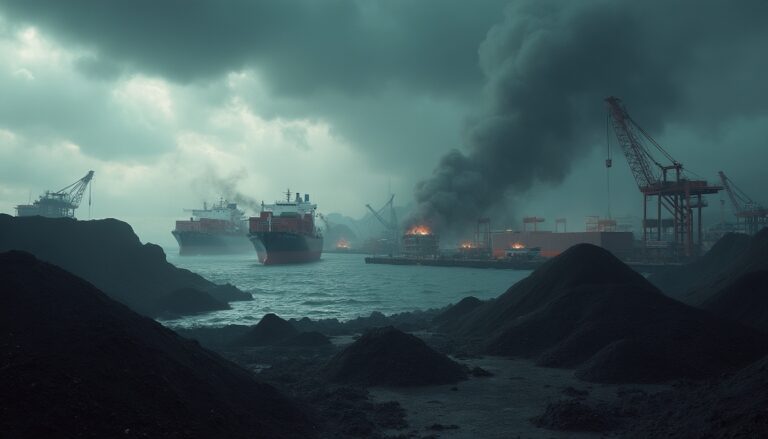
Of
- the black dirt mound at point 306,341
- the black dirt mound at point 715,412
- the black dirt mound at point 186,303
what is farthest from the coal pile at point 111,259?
the black dirt mound at point 715,412

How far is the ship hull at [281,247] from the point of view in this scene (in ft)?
360

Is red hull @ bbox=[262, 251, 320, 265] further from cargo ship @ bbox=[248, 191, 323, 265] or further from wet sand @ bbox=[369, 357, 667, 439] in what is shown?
wet sand @ bbox=[369, 357, 667, 439]

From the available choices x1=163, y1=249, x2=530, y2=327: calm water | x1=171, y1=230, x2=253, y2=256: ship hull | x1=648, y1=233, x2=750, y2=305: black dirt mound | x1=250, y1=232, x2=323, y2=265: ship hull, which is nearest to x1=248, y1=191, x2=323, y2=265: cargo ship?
x1=250, y1=232, x2=323, y2=265: ship hull

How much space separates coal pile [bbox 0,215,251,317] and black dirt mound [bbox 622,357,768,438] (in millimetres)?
36986

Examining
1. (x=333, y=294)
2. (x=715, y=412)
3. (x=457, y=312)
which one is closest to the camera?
(x=715, y=412)

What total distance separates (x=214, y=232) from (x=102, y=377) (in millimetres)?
151090

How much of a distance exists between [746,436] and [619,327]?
505 inches

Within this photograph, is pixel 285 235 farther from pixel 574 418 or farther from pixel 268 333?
pixel 574 418

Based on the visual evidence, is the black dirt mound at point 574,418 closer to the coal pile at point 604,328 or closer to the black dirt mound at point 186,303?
the coal pile at point 604,328

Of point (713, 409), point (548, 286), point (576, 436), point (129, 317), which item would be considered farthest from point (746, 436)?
point (548, 286)

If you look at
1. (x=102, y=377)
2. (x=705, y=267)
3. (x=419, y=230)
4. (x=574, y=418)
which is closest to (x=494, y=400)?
(x=574, y=418)

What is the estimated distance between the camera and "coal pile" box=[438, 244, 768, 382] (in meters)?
18.7

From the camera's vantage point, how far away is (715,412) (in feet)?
36.5

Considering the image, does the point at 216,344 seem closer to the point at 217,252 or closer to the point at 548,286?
the point at 548,286
